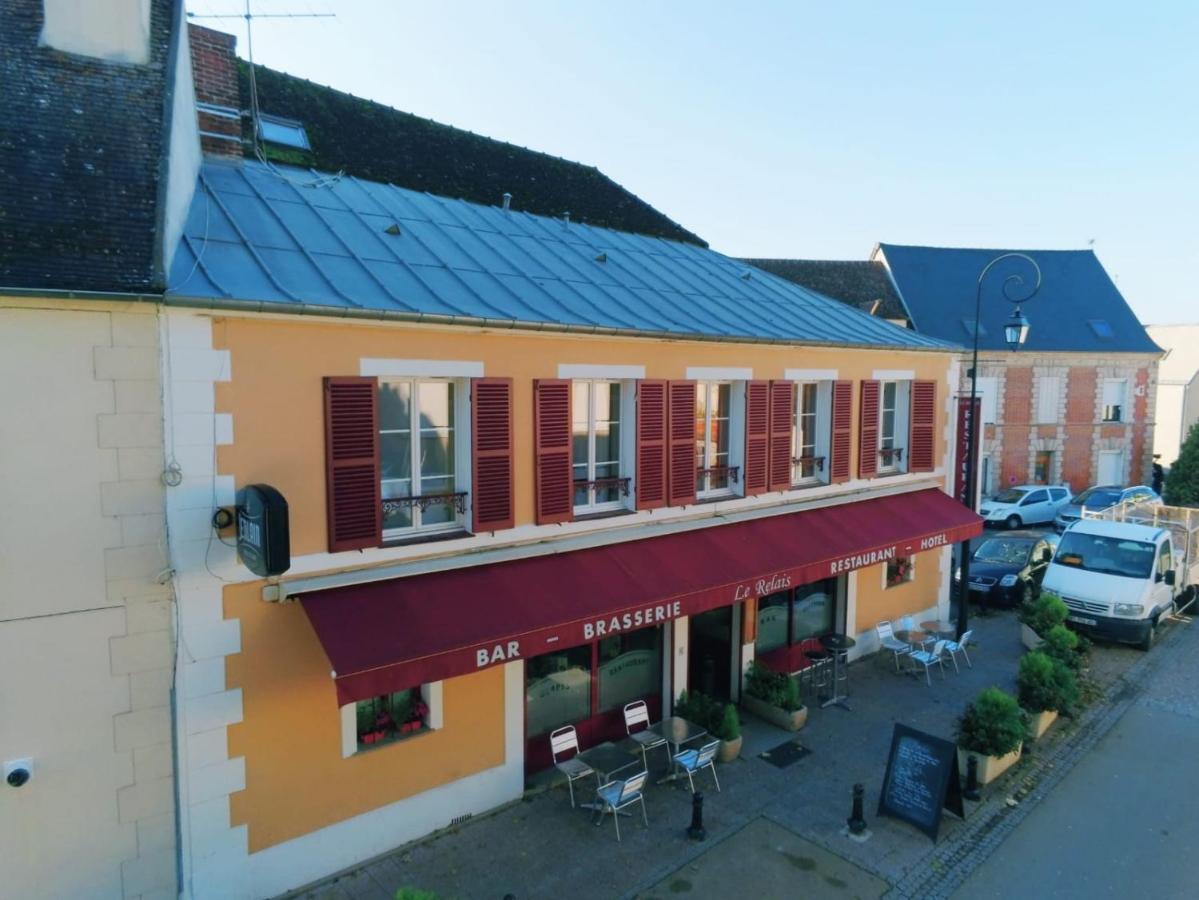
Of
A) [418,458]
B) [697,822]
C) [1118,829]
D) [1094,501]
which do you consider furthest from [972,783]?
[1094,501]

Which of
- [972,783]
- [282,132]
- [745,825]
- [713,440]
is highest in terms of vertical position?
[282,132]

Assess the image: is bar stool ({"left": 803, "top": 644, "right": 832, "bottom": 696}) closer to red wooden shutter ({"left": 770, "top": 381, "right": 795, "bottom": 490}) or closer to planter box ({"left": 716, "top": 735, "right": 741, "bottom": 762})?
planter box ({"left": 716, "top": 735, "right": 741, "bottom": 762})

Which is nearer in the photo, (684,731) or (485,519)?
(485,519)

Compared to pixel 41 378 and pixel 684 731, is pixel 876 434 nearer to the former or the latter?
pixel 684 731

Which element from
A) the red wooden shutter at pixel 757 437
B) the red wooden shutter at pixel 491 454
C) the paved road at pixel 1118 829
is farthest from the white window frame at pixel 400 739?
the paved road at pixel 1118 829

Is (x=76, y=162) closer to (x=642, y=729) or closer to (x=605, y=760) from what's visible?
(x=605, y=760)

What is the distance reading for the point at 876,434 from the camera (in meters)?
13.9

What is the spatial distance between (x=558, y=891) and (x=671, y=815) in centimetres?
188

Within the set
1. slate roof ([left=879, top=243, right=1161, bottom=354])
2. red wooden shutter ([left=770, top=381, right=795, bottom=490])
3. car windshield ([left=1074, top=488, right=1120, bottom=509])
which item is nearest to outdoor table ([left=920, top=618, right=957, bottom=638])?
red wooden shutter ([left=770, top=381, right=795, bottom=490])

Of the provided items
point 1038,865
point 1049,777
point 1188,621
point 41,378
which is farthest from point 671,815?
point 1188,621

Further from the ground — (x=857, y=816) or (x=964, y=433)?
(x=964, y=433)

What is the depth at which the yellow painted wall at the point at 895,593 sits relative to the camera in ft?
47.2

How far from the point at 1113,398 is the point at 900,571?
84.8ft

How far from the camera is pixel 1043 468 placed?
3391 cm
